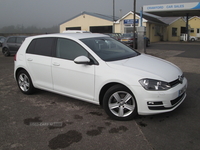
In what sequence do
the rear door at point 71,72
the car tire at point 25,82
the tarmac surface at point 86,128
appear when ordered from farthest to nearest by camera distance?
the car tire at point 25,82, the rear door at point 71,72, the tarmac surface at point 86,128

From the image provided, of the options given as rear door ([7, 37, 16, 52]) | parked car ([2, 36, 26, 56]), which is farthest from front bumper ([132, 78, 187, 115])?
rear door ([7, 37, 16, 52])

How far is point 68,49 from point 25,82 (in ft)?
5.84

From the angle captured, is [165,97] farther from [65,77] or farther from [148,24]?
[148,24]

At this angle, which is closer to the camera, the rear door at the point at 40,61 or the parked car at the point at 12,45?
the rear door at the point at 40,61

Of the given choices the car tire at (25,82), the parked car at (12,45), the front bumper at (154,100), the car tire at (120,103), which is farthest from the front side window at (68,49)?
the parked car at (12,45)

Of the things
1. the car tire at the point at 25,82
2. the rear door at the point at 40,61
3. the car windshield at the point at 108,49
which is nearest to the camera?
the car windshield at the point at 108,49

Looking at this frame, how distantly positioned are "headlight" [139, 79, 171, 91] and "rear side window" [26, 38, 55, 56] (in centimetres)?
238

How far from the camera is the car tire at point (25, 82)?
18.0 ft

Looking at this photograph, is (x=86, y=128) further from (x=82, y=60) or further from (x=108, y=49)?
(x=108, y=49)

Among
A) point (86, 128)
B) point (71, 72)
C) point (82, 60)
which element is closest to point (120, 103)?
point (86, 128)

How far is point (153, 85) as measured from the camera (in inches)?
143

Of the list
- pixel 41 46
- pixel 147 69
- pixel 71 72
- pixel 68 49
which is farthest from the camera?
pixel 41 46

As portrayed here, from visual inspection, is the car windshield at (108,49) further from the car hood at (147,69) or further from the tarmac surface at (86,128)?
the tarmac surface at (86,128)

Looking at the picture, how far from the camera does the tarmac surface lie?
3.18 m
